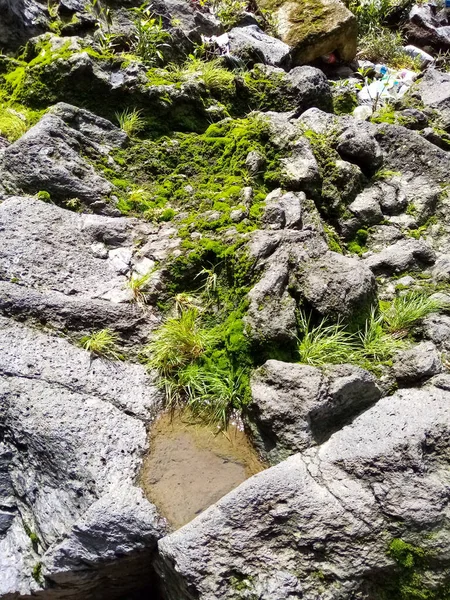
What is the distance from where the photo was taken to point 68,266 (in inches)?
172

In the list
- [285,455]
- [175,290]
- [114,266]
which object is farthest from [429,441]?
[114,266]

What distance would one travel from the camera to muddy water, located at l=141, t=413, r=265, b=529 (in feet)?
10.9

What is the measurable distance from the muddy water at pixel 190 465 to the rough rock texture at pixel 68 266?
912 mm

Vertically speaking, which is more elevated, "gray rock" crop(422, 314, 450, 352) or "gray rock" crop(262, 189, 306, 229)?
"gray rock" crop(262, 189, 306, 229)

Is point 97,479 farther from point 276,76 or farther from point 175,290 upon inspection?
point 276,76

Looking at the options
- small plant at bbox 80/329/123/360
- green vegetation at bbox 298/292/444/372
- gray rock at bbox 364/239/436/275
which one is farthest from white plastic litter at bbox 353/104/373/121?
small plant at bbox 80/329/123/360

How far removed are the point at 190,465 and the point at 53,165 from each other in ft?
10.7

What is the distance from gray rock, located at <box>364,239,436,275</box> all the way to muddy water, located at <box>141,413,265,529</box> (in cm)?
231

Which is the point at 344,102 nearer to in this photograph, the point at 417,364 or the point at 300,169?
the point at 300,169

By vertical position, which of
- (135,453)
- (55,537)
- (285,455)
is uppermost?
(285,455)

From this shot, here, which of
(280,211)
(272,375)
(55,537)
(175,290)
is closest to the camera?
(55,537)

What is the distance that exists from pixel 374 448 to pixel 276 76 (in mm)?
5829

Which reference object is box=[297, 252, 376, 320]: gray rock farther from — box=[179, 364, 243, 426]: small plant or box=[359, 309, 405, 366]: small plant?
box=[179, 364, 243, 426]: small plant

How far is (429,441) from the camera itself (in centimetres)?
324
